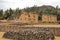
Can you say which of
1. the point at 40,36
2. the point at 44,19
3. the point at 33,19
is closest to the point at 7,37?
the point at 40,36

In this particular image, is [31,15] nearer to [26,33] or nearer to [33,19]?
[33,19]

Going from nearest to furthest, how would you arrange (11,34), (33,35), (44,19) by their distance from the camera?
(33,35)
(11,34)
(44,19)

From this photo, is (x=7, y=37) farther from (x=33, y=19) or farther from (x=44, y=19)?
(x=44, y=19)

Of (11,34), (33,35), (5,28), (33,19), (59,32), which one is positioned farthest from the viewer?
(33,19)

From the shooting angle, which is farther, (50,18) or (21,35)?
(50,18)

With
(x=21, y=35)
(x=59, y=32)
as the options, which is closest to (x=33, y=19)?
(x=59, y=32)

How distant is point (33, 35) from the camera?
10.7 meters

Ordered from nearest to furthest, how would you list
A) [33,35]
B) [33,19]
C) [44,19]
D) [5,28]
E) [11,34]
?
[33,35] < [11,34] < [5,28] < [33,19] < [44,19]

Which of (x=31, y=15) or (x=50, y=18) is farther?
(x=50, y=18)

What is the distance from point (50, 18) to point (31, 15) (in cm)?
327

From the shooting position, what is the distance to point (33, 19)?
979 inches

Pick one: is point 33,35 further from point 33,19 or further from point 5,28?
point 33,19

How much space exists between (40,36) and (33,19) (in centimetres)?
1414

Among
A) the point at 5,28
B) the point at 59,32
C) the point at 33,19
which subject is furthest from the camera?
the point at 33,19
